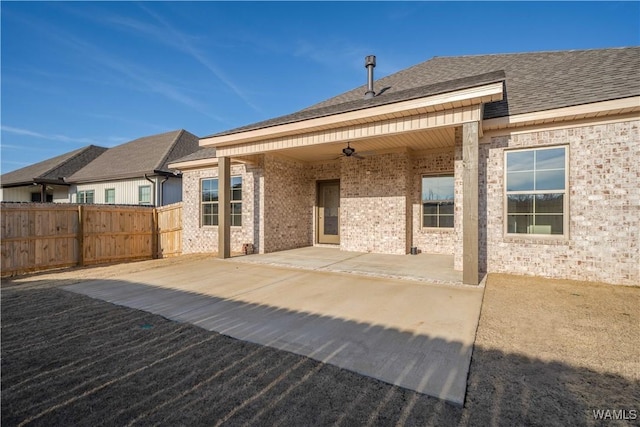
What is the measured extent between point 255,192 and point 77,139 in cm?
1961

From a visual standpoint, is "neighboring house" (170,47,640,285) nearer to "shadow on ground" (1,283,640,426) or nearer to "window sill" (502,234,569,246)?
"window sill" (502,234,569,246)

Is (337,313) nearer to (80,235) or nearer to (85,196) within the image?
(80,235)

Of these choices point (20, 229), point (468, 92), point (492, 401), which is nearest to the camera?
point (492, 401)

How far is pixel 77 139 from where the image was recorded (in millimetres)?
20688

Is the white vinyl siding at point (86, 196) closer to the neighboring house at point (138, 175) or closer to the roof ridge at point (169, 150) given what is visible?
the neighboring house at point (138, 175)

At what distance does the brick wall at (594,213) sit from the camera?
5.15m

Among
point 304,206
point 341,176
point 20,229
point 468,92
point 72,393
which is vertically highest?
point 468,92

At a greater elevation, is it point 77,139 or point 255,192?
point 77,139

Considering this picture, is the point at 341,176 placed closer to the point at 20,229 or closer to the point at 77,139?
the point at 20,229

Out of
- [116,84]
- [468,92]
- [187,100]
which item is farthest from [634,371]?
[187,100]

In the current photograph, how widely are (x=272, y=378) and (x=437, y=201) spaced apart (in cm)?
805

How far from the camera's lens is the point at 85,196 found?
52.2 ft

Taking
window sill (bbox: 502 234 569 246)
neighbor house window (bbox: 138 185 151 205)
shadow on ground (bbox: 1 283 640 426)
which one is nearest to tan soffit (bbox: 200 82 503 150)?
window sill (bbox: 502 234 569 246)

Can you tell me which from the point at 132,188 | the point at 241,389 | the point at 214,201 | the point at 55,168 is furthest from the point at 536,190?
the point at 55,168
